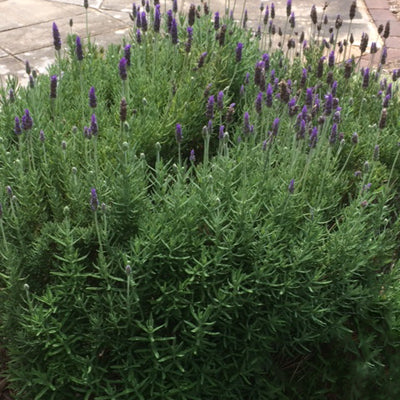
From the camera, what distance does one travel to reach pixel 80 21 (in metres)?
6.29

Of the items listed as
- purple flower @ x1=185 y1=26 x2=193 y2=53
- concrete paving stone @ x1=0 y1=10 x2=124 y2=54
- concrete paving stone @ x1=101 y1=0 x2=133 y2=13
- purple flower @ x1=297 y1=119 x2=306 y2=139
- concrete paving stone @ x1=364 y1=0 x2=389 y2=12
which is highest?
purple flower @ x1=185 y1=26 x2=193 y2=53

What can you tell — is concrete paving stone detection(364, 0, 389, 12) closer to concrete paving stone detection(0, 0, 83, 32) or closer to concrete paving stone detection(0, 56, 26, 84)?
concrete paving stone detection(0, 0, 83, 32)

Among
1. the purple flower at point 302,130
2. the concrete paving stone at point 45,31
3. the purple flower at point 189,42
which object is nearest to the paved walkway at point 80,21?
the concrete paving stone at point 45,31

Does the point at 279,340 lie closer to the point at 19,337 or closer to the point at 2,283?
the point at 19,337

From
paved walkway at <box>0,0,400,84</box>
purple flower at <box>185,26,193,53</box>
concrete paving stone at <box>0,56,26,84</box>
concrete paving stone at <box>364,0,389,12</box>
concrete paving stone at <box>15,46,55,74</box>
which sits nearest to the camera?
purple flower at <box>185,26,193,53</box>

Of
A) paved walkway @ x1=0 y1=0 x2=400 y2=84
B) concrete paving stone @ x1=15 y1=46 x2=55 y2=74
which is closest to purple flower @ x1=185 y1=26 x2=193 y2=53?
paved walkway @ x1=0 y1=0 x2=400 y2=84

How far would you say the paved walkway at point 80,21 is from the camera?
5496 millimetres

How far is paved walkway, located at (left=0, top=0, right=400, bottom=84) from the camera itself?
216 inches

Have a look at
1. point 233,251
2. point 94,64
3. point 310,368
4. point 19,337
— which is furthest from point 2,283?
point 94,64

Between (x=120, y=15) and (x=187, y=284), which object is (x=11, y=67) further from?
(x=187, y=284)

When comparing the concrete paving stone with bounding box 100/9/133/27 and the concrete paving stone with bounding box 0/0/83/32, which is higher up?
the concrete paving stone with bounding box 0/0/83/32

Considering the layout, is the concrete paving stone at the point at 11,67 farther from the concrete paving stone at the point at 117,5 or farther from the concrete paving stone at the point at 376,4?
the concrete paving stone at the point at 376,4

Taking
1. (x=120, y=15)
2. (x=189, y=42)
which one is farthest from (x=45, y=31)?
(x=189, y=42)

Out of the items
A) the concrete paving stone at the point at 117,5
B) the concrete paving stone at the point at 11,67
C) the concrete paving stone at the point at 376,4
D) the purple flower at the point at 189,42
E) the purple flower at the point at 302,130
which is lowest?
the concrete paving stone at the point at 11,67
